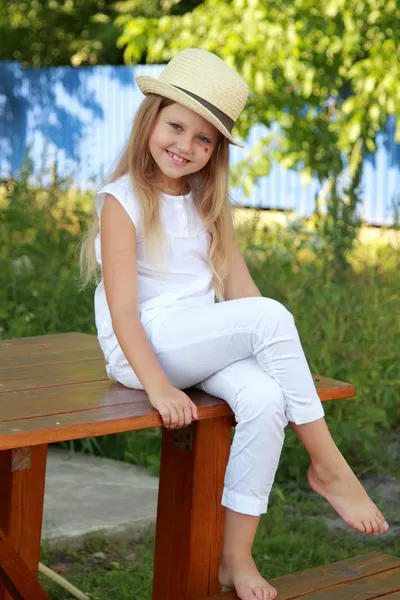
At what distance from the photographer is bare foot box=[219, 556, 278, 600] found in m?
2.38

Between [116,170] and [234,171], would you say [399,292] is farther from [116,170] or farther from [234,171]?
[234,171]

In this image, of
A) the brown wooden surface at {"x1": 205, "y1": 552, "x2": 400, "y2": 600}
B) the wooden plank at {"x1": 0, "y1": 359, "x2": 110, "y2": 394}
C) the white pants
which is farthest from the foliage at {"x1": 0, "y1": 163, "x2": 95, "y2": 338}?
the brown wooden surface at {"x1": 205, "y1": 552, "x2": 400, "y2": 600}

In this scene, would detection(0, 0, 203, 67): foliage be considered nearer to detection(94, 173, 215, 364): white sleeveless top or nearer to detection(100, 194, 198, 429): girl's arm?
detection(94, 173, 215, 364): white sleeveless top

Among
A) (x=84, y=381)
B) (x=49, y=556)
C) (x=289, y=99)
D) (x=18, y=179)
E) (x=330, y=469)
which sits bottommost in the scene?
(x=49, y=556)

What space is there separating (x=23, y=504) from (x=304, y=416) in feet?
2.52

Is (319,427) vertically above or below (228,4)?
below

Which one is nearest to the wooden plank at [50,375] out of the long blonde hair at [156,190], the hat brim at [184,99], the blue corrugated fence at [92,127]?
the long blonde hair at [156,190]

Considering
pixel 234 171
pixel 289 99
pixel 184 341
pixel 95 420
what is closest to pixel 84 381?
pixel 184 341

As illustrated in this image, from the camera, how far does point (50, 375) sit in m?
2.66

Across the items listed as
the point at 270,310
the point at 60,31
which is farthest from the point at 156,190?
the point at 60,31

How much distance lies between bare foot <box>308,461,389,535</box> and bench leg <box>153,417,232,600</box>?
25 cm

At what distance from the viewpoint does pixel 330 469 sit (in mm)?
2600

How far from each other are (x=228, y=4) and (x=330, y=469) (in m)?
6.16

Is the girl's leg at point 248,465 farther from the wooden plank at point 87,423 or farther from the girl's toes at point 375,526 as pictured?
the girl's toes at point 375,526
